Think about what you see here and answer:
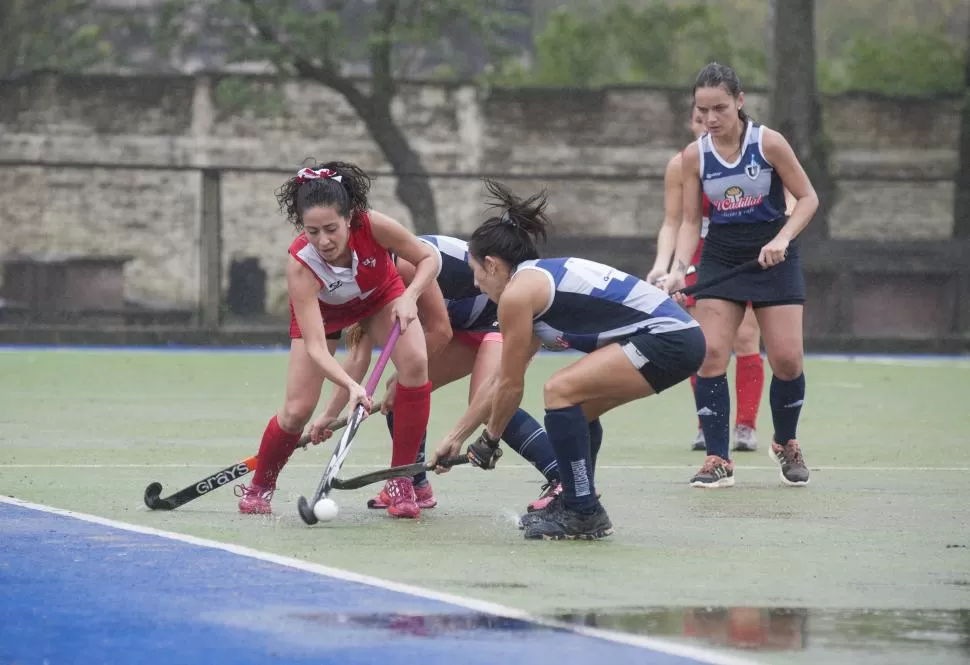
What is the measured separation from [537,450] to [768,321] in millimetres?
1737

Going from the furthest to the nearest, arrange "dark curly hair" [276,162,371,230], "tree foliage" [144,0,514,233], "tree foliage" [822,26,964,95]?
"tree foliage" [822,26,964,95]
"tree foliage" [144,0,514,233]
"dark curly hair" [276,162,371,230]

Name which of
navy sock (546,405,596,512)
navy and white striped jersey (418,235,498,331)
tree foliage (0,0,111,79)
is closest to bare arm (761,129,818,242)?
navy and white striped jersey (418,235,498,331)

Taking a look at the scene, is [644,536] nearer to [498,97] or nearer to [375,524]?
[375,524]

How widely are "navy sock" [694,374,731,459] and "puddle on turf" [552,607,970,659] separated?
11.2 feet

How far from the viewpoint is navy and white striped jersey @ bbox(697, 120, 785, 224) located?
28.1ft

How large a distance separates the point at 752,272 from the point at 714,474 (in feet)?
3.17

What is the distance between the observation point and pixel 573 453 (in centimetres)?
668

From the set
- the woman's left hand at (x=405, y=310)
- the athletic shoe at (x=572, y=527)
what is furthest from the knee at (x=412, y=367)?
the athletic shoe at (x=572, y=527)

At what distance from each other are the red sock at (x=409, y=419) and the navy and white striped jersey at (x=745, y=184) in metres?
1.91

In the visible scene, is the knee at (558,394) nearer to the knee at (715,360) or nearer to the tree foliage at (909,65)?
the knee at (715,360)

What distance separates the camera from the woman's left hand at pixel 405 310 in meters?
7.29

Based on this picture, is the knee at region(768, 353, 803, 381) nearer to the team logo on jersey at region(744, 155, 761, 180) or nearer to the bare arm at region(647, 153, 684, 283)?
the bare arm at region(647, 153, 684, 283)

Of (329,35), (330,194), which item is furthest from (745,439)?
(329,35)

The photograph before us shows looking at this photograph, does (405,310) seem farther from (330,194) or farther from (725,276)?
(725,276)
